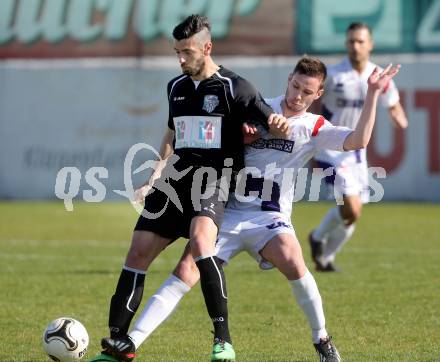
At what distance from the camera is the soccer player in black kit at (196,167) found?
5809mm

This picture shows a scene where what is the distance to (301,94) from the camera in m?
6.18

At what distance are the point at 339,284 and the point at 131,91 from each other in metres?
12.4

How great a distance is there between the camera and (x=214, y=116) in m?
5.98

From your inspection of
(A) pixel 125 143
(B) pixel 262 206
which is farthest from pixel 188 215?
(A) pixel 125 143

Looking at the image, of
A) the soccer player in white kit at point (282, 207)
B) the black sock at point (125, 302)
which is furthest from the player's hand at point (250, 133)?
the black sock at point (125, 302)

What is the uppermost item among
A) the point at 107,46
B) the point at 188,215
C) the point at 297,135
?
the point at 107,46

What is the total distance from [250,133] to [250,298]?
10.0ft

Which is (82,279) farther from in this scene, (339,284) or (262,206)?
(262,206)

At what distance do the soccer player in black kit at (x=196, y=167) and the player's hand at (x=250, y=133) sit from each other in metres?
0.05

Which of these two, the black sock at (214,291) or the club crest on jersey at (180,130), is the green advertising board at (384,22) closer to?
the club crest on jersey at (180,130)

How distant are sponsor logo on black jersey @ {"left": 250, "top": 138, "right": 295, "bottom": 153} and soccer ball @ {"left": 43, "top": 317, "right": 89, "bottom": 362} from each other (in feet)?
5.04

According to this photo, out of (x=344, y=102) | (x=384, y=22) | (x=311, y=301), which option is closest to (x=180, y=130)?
(x=311, y=301)

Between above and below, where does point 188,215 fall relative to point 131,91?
below

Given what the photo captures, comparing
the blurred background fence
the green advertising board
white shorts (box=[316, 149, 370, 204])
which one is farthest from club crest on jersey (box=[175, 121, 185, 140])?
the green advertising board
